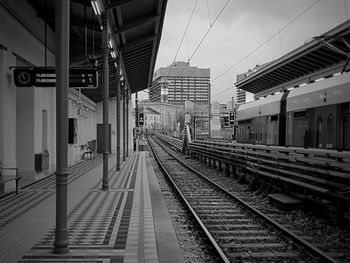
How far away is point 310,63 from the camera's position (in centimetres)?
2612

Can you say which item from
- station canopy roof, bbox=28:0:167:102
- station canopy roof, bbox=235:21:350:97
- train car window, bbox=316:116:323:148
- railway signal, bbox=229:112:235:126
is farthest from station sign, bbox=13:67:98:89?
railway signal, bbox=229:112:235:126

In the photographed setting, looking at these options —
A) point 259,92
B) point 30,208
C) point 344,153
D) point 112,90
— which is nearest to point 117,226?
point 30,208

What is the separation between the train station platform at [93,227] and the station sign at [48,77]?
2.80 metres

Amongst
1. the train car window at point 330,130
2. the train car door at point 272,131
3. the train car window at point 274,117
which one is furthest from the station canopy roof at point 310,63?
the train car window at point 330,130

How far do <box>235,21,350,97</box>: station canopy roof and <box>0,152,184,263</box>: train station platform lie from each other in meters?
10.6

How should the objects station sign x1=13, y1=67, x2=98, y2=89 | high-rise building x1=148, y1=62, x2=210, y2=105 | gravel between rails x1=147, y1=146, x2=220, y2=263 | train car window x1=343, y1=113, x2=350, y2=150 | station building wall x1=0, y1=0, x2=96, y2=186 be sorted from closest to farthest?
gravel between rails x1=147, y1=146, x2=220, y2=263
station sign x1=13, y1=67, x2=98, y2=89
station building wall x1=0, y1=0, x2=96, y2=186
train car window x1=343, y1=113, x2=350, y2=150
high-rise building x1=148, y1=62, x2=210, y2=105

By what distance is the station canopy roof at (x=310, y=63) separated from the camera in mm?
19641

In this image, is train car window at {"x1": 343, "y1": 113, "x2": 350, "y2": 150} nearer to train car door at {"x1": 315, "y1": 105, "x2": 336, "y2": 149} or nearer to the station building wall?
train car door at {"x1": 315, "y1": 105, "x2": 336, "y2": 149}

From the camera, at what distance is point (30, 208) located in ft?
30.3

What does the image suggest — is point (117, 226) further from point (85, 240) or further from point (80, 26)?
point (80, 26)

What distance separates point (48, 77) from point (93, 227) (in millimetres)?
4853

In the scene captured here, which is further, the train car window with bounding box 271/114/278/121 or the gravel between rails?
the train car window with bounding box 271/114/278/121

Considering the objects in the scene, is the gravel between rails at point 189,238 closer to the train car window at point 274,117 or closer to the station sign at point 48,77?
the station sign at point 48,77

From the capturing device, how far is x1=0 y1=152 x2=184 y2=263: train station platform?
18.6ft
